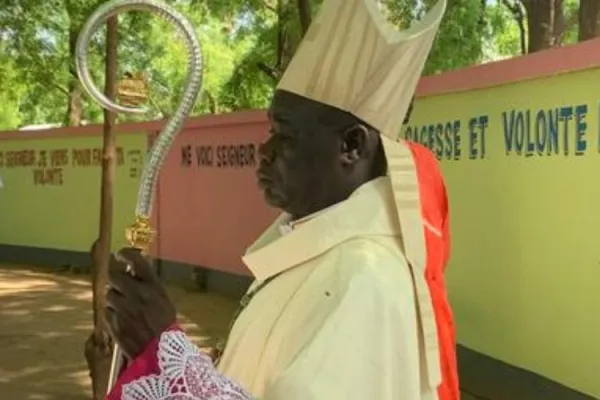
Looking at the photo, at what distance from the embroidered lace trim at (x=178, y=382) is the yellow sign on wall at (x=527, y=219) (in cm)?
381

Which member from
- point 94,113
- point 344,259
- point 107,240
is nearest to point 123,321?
point 344,259

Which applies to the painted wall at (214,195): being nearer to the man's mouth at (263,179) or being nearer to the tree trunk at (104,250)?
the tree trunk at (104,250)

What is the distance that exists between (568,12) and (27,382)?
11.6m

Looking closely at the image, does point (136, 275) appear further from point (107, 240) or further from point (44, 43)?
point (44, 43)

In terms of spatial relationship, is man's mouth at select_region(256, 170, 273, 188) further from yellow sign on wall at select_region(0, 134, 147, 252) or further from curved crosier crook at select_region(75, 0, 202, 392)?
yellow sign on wall at select_region(0, 134, 147, 252)

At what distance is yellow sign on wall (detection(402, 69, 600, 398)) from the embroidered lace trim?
12.5 ft

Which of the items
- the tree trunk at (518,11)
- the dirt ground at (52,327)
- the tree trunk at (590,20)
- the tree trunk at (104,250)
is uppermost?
the tree trunk at (518,11)

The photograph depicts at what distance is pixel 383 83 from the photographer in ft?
5.26

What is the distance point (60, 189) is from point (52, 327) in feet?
18.3

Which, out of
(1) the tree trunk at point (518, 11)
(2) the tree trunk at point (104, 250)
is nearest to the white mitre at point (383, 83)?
(2) the tree trunk at point (104, 250)

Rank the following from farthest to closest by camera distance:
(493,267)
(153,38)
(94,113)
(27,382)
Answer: (94,113) → (153,38) → (27,382) → (493,267)

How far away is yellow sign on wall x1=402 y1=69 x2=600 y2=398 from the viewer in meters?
5.11

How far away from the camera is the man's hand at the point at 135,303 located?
4.80ft

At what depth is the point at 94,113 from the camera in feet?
77.4
